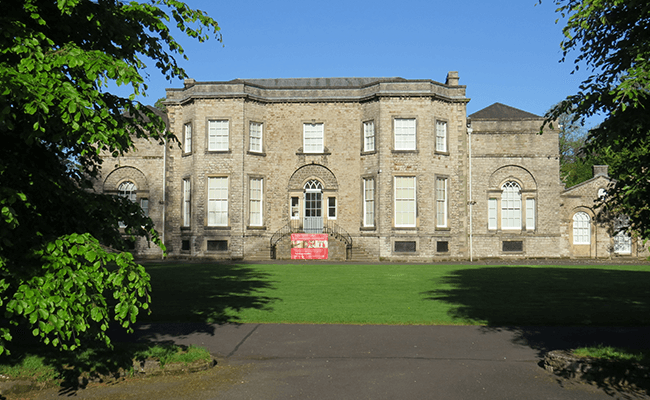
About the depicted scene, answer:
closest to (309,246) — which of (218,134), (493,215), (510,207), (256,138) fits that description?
(256,138)

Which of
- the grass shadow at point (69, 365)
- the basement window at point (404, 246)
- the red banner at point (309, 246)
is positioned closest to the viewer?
the grass shadow at point (69, 365)

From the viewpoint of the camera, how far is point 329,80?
38125 mm

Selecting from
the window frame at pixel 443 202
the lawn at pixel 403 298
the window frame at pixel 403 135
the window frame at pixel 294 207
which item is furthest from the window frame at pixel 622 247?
the window frame at pixel 294 207

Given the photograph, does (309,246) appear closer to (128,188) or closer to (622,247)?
(128,188)

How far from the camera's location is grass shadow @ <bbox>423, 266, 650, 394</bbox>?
28.9ft

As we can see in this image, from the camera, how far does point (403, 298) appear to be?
44.9 feet

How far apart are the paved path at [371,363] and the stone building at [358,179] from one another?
20.6 meters

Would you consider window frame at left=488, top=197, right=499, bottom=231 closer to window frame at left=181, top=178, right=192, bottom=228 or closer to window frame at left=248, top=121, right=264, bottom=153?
window frame at left=248, top=121, right=264, bottom=153

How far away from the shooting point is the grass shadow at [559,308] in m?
8.82

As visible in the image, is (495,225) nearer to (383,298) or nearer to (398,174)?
(398,174)

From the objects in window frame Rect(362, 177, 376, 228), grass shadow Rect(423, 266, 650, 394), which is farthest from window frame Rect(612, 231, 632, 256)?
window frame Rect(362, 177, 376, 228)

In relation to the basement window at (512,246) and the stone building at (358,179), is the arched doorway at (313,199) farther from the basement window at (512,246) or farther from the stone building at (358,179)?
the basement window at (512,246)

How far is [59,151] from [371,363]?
515 cm

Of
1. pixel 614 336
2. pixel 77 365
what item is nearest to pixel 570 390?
pixel 614 336
